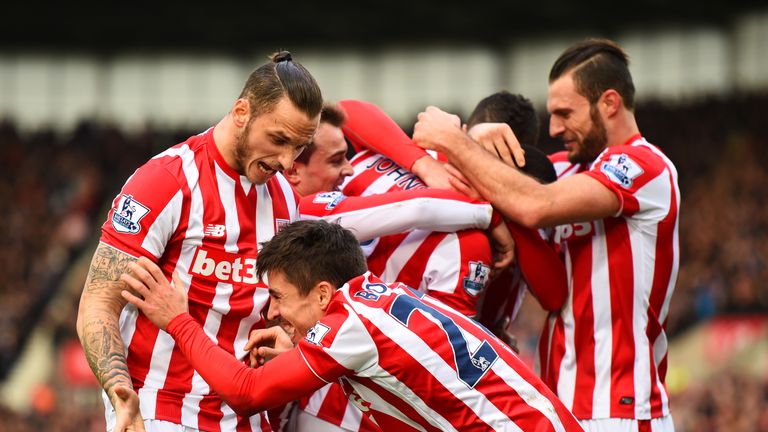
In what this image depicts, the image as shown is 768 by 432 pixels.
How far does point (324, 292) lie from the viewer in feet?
12.8

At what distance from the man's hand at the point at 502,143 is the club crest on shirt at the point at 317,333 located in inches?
56.0

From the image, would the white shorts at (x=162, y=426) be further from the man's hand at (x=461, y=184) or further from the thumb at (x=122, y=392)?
the man's hand at (x=461, y=184)

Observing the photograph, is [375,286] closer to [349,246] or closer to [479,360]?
[349,246]

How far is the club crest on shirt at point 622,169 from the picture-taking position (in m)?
4.60

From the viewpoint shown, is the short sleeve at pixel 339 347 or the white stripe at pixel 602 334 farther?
the white stripe at pixel 602 334

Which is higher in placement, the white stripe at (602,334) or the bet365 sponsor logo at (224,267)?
the bet365 sponsor logo at (224,267)

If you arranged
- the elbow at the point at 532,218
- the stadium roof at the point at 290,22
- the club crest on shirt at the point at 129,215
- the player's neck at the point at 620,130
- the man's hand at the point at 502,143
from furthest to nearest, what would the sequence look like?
1. the stadium roof at the point at 290,22
2. the player's neck at the point at 620,130
3. the man's hand at the point at 502,143
4. the elbow at the point at 532,218
5. the club crest on shirt at the point at 129,215

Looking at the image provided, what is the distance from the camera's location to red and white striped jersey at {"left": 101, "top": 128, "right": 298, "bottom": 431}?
3865mm

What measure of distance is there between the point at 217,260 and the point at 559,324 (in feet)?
6.04


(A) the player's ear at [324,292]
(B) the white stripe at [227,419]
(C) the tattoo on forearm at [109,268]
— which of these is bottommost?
(B) the white stripe at [227,419]

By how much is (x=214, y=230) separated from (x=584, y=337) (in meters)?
1.95

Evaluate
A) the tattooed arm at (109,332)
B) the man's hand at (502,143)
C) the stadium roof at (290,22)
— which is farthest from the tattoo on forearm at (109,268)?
the stadium roof at (290,22)

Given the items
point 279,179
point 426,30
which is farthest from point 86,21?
point 279,179

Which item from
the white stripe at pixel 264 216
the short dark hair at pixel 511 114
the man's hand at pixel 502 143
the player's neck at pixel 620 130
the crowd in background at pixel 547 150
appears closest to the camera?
the white stripe at pixel 264 216
